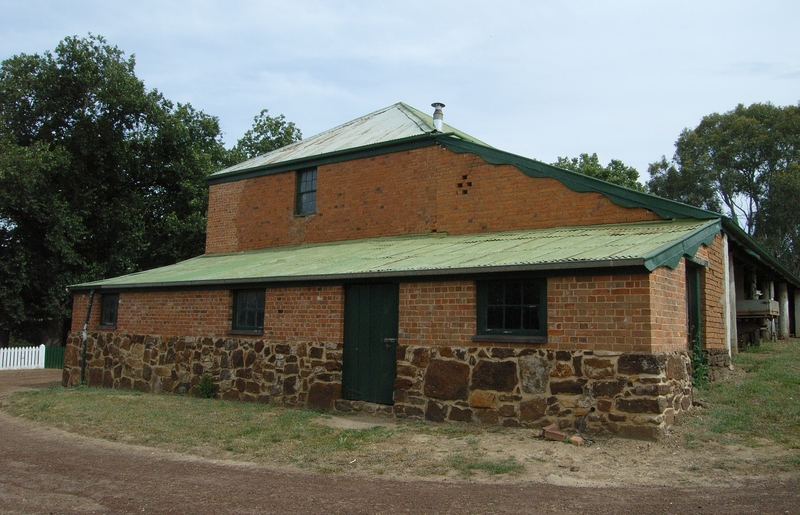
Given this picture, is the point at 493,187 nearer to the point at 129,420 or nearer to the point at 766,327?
the point at 129,420

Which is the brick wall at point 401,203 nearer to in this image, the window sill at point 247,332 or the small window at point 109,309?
the small window at point 109,309

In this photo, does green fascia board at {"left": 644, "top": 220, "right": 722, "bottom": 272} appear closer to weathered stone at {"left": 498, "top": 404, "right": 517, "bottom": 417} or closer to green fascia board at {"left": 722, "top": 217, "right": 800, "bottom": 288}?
green fascia board at {"left": 722, "top": 217, "right": 800, "bottom": 288}

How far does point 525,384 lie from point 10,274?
23.0 metres

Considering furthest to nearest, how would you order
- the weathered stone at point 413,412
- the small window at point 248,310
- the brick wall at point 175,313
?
the brick wall at point 175,313, the small window at point 248,310, the weathered stone at point 413,412

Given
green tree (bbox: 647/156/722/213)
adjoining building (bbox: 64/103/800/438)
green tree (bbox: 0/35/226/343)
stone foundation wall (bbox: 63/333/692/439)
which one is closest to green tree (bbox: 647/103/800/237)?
green tree (bbox: 647/156/722/213)

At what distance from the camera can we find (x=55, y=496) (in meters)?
6.21

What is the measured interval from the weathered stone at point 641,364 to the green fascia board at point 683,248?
1.08m

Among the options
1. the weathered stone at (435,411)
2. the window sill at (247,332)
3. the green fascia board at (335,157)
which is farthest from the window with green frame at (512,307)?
the green fascia board at (335,157)

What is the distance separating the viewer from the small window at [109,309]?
15.8m

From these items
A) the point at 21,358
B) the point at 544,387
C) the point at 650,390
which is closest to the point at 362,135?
the point at 544,387

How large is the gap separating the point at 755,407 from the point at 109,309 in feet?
45.9

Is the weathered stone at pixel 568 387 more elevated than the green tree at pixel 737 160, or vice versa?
the green tree at pixel 737 160

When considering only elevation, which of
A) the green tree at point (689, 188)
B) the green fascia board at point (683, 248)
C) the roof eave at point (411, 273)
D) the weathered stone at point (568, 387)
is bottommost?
the weathered stone at point (568, 387)

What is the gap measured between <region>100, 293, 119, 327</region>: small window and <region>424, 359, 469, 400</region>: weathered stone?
9267 millimetres
